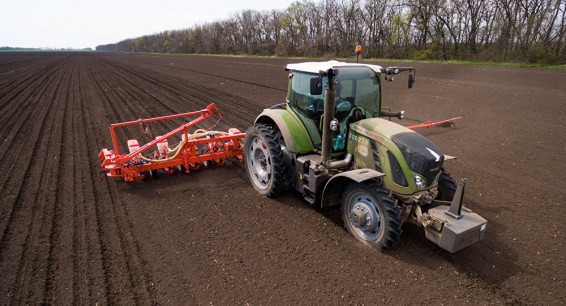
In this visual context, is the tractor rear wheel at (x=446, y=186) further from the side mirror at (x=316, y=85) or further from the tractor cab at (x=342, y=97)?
the side mirror at (x=316, y=85)

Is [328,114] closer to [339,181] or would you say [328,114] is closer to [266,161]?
[339,181]

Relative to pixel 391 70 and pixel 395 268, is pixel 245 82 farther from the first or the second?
pixel 395 268

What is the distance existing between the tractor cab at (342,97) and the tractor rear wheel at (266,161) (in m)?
0.55

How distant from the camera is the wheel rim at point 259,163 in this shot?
534cm

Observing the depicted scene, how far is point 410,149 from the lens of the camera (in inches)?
149

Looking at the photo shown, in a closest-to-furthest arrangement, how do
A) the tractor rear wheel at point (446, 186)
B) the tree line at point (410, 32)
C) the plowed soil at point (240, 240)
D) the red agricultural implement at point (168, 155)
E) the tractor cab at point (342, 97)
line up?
the plowed soil at point (240, 240) < the tractor rear wheel at point (446, 186) < the tractor cab at point (342, 97) < the red agricultural implement at point (168, 155) < the tree line at point (410, 32)

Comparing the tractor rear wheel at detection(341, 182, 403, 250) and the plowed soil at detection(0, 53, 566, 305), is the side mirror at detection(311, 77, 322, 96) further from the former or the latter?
the plowed soil at detection(0, 53, 566, 305)

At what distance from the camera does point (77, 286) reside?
345cm

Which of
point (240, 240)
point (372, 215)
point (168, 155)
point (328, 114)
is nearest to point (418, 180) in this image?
point (372, 215)

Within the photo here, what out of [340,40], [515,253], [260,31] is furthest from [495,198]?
[260,31]

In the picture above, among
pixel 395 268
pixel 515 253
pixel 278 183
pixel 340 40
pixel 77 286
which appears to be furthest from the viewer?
pixel 340 40

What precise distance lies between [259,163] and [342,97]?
6.44 feet

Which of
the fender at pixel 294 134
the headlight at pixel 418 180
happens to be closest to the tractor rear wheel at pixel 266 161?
the fender at pixel 294 134

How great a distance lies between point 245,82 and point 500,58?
19.8 meters
